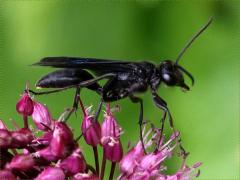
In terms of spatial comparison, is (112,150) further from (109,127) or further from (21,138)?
(21,138)

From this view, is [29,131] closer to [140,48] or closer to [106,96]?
[106,96]

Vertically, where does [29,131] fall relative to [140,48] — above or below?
below

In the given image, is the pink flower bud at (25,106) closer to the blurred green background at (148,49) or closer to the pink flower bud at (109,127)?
the pink flower bud at (109,127)

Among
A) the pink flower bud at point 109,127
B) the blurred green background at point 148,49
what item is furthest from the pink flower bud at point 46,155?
the blurred green background at point 148,49

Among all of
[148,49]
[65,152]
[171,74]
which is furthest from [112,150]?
[148,49]

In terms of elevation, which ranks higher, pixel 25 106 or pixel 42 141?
pixel 25 106

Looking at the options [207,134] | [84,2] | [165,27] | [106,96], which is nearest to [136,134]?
[207,134]
